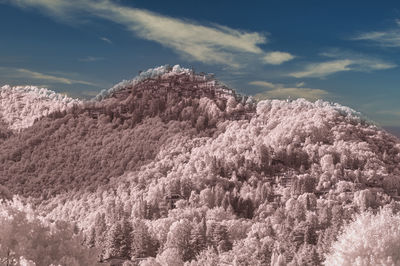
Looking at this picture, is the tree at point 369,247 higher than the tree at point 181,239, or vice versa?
the tree at point 369,247

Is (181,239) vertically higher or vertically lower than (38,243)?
lower

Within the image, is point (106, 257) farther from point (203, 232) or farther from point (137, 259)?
point (203, 232)

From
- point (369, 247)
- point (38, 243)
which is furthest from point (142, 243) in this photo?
point (369, 247)

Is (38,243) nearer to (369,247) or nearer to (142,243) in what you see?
(369,247)

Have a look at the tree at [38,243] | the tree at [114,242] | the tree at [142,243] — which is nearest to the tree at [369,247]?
the tree at [38,243]

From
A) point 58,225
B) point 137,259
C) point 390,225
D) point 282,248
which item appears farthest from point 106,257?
point 390,225

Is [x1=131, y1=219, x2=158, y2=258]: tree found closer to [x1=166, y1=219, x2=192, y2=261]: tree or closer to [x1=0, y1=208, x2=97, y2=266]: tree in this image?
[x1=166, y1=219, x2=192, y2=261]: tree

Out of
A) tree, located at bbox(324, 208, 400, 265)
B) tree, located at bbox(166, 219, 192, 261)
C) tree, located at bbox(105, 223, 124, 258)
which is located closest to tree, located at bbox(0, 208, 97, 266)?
tree, located at bbox(324, 208, 400, 265)

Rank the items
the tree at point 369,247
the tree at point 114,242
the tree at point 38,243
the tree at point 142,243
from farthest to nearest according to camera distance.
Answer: the tree at point 142,243 → the tree at point 114,242 → the tree at point 38,243 → the tree at point 369,247

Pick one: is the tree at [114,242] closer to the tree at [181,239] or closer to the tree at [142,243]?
the tree at [142,243]

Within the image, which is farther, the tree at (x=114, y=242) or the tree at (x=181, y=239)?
the tree at (x=181, y=239)

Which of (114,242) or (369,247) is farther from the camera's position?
(114,242)
